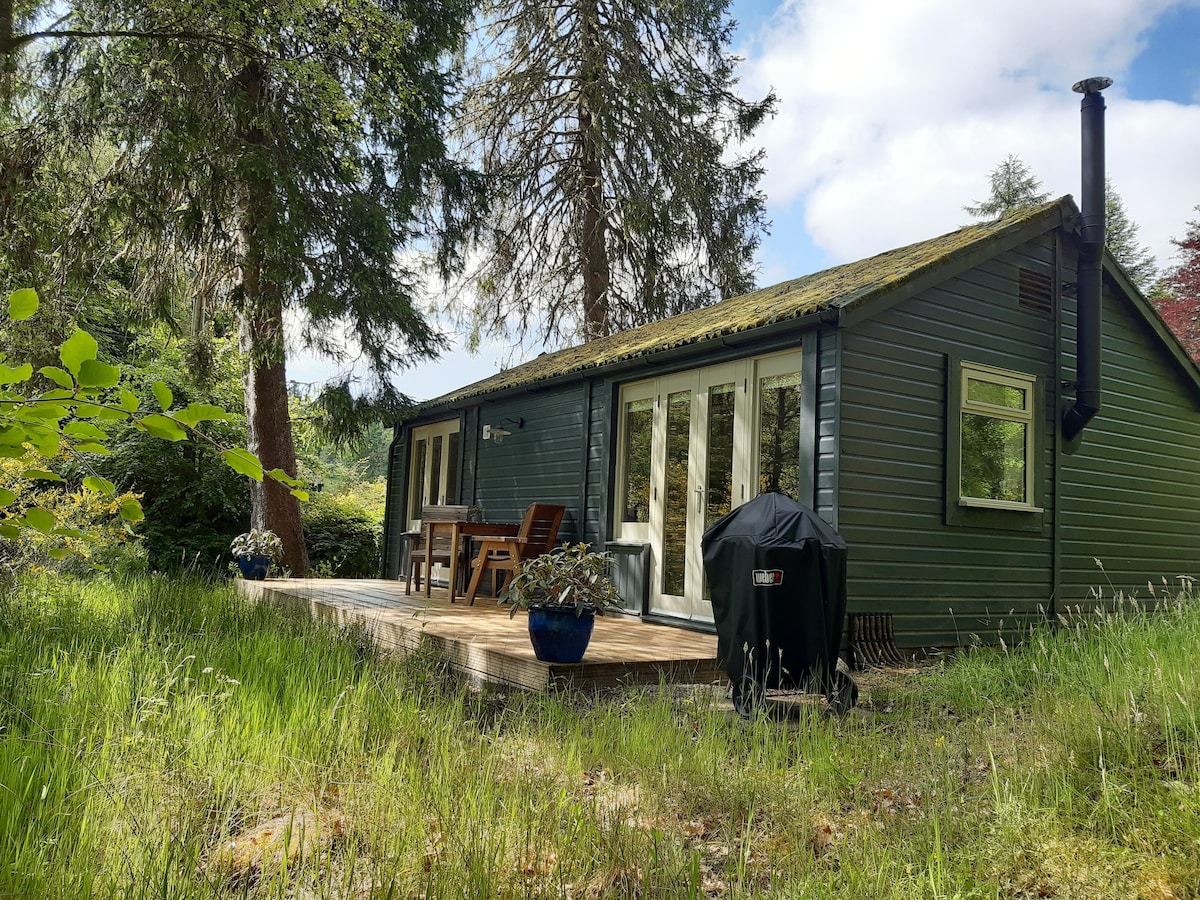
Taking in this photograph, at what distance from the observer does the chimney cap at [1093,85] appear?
24.2 feet

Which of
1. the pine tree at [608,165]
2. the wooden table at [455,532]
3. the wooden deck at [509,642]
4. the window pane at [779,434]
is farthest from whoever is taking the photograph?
the pine tree at [608,165]

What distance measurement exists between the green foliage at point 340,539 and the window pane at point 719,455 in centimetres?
906

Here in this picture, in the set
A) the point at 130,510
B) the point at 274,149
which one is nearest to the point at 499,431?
the point at 274,149

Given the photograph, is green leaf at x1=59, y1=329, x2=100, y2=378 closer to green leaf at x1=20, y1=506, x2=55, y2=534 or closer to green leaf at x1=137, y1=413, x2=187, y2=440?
green leaf at x1=137, y1=413, x2=187, y2=440

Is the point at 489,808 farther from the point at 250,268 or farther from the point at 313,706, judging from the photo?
the point at 250,268

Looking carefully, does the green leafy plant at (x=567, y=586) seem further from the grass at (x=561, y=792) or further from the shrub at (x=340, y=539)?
the shrub at (x=340, y=539)

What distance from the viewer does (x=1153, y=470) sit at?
8.45m

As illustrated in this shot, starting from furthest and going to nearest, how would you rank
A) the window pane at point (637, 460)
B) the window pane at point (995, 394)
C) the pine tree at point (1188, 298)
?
the pine tree at point (1188, 298), the window pane at point (637, 460), the window pane at point (995, 394)

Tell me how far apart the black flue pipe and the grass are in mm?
3581

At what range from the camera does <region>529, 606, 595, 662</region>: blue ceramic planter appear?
4734mm

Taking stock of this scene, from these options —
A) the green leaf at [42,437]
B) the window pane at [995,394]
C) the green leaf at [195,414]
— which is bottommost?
the green leaf at [42,437]

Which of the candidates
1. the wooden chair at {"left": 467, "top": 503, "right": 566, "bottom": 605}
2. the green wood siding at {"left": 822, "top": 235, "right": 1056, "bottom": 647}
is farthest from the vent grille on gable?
the wooden chair at {"left": 467, "top": 503, "right": 566, "bottom": 605}

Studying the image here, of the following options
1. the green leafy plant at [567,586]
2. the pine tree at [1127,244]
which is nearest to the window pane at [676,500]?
the green leafy plant at [567,586]

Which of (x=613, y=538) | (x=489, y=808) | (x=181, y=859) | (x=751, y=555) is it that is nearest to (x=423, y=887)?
(x=489, y=808)
